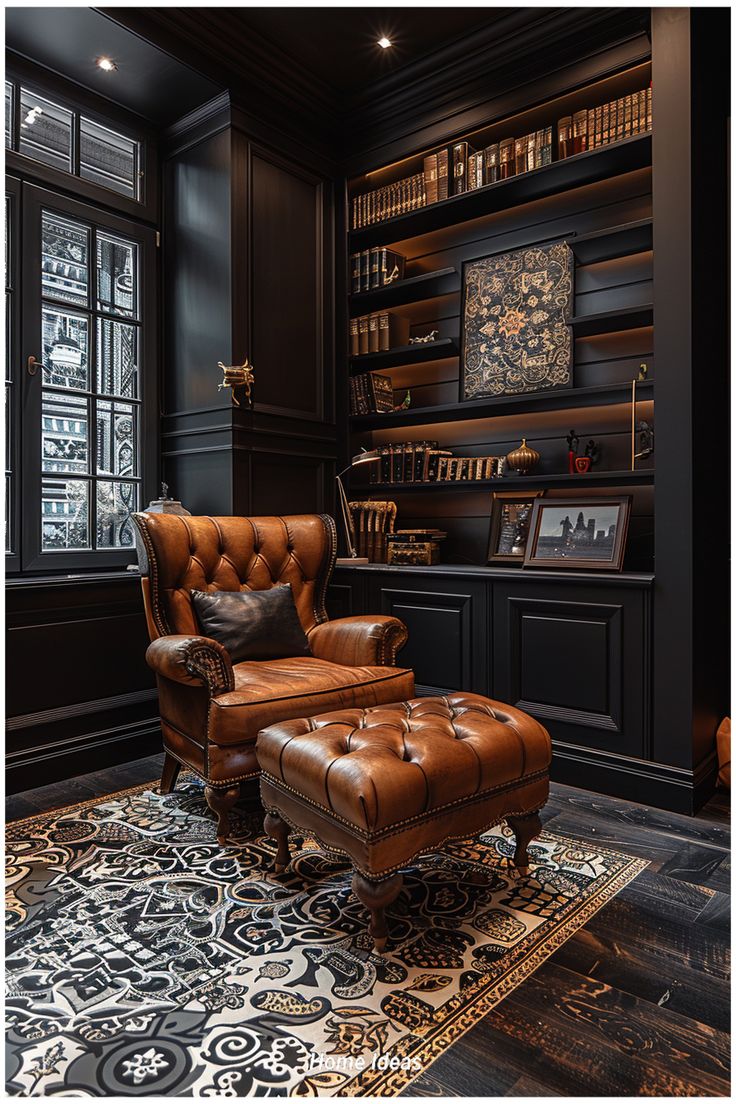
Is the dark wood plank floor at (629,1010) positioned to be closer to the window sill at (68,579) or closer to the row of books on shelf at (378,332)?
the window sill at (68,579)

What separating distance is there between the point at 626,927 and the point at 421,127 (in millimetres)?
3689

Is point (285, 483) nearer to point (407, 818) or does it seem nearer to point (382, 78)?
point (382, 78)

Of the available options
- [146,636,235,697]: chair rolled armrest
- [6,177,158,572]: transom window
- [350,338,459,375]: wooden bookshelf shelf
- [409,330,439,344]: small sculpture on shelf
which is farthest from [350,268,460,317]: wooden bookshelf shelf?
[146,636,235,697]: chair rolled armrest

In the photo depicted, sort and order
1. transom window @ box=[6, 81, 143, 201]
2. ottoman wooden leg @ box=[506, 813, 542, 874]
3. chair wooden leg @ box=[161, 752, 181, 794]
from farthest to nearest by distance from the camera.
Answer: transom window @ box=[6, 81, 143, 201]
chair wooden leg @ box=[161, 752, 181, 794]
ottoman wooden leg @ box=[506, 813, 542, 874]

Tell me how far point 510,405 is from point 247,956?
2576 millimetres

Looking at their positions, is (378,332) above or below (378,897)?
above

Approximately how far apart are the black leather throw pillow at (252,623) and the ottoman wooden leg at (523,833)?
121 cm

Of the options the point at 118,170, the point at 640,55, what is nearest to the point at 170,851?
the point at 118,170

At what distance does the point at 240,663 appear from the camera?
276 centimetres

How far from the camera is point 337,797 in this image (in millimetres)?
1688

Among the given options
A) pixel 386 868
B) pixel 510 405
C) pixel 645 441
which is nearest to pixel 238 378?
pixel 510 405

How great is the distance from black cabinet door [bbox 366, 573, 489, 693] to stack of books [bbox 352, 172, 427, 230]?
1.97 metres

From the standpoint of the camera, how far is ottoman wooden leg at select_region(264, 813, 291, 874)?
2.06 metres

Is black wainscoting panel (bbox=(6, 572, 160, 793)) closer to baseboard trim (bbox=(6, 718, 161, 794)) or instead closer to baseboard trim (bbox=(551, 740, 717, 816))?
baseboard trim (bbox=(6, 718, 161, 794))
